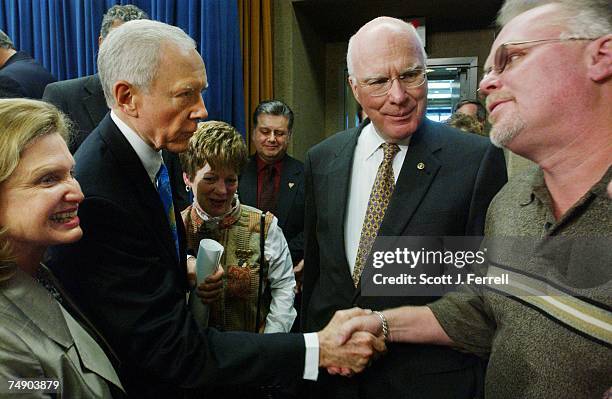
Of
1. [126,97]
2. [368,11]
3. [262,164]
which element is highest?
[368,11]

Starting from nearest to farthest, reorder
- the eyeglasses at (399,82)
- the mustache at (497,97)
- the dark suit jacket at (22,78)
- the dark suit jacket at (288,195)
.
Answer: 1. the mustache at (497,97)
2. the eyeglasses at (399,82)
3. the dark suit jacket at (22,78)
4. the dark suit jacket at (288,195)

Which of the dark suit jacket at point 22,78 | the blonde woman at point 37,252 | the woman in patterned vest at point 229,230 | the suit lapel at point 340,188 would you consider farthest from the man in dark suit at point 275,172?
the blonde woman at point 37,252

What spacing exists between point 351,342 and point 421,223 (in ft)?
0.99

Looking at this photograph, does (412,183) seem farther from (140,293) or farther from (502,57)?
(140,293)

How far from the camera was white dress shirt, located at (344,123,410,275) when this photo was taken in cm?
115

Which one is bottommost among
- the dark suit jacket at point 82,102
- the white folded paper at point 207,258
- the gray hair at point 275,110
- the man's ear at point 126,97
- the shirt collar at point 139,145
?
the white folded paper at point 207,258

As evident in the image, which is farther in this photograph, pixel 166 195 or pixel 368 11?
pixel 368 11

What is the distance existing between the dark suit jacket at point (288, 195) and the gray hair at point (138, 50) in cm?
115

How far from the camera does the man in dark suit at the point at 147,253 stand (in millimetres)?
996

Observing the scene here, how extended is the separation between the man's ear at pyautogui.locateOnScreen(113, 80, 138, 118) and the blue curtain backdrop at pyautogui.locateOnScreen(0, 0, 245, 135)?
1786mm

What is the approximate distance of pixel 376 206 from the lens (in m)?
1.12

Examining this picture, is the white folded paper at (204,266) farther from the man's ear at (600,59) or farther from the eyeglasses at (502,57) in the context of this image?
the man's ear at (600,59)

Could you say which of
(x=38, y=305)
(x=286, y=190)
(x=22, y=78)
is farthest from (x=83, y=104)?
(x=38, y=305)

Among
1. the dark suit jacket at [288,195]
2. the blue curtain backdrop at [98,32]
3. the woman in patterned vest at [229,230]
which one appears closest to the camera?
the woman in patterned vest at [229,230]
